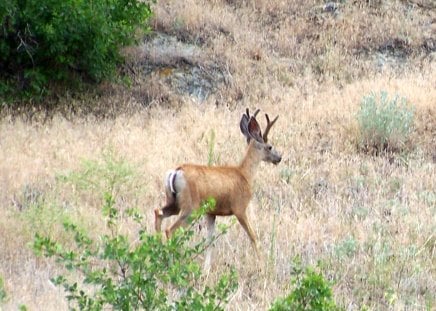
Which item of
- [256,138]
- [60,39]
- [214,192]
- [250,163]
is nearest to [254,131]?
[256,138]

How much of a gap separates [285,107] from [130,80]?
311 centimetres

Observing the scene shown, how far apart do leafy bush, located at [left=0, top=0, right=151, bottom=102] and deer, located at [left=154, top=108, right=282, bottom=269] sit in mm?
6593

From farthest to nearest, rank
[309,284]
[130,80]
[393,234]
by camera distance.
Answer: [130,80] → [393,234] → [309,284]

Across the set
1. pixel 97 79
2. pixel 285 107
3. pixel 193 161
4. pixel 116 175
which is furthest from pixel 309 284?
pixel 97 79

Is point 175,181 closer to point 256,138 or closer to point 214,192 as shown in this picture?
point 214,192

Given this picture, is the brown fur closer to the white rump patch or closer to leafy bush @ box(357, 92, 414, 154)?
the white rump patch

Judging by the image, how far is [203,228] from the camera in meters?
10.1

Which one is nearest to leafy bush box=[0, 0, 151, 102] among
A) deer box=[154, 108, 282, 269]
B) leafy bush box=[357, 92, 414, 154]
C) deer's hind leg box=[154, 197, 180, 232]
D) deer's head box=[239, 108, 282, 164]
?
leafy bush box=[357, 92, 414, 154]

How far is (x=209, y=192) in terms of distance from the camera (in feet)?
29.4

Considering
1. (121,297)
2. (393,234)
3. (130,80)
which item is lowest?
(130,80)

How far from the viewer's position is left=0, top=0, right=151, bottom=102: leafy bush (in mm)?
15492

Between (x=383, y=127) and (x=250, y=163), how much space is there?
4.44 metres

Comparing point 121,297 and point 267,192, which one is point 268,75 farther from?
point 121,297

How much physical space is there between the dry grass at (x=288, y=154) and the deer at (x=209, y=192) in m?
0.39
